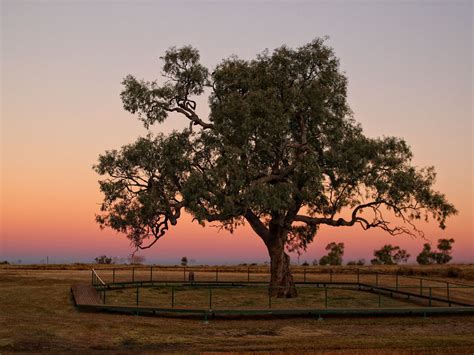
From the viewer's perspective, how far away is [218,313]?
3534 centimetres

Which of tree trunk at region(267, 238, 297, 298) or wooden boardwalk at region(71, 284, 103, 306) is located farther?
tree trunk at region(267, 238, 297, 298)

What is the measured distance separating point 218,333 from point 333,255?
344 feet

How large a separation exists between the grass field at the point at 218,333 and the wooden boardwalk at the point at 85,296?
0.78 metres

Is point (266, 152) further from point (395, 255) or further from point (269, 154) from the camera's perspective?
point (395, 255)

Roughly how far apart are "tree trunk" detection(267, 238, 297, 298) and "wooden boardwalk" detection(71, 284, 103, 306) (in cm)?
1297

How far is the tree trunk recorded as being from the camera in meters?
46.6

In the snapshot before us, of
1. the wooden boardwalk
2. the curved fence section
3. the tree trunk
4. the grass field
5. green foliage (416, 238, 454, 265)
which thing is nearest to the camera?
the grass field

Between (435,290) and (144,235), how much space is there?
2590 centimetres

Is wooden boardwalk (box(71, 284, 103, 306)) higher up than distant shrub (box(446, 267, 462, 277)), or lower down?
lower down

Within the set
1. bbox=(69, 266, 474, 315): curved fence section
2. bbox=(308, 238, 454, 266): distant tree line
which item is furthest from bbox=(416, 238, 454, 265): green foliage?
bbox=(69, 266, 474, 315): curved fence section

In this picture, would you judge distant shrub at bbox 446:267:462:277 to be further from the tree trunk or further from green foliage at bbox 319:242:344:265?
green foliage at bbox 319:242:344:265

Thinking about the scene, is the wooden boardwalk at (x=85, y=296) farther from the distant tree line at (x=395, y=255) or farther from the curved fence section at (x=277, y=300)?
the distant tree line at (x=395, y=255)

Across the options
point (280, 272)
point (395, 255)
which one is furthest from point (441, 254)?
point (280, 272)

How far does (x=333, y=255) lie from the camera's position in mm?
132375
